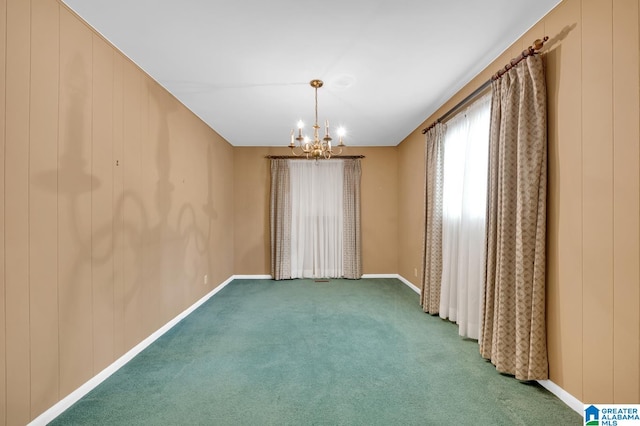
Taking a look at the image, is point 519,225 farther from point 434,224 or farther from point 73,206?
point 73,206

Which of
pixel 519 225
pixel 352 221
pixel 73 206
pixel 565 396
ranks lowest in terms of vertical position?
pixel 565 396

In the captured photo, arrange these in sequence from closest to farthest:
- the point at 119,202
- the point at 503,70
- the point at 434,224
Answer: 1. the point at 503,70
2. the point at 119,202
3. the point at 434,224

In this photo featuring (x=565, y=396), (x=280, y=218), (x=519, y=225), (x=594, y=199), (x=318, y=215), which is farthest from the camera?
(x=318, y=215)

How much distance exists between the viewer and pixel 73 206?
6.61 ft

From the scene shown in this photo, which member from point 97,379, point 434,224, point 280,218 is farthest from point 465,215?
point 97,379

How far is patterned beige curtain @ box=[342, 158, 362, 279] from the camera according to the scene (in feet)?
18.9

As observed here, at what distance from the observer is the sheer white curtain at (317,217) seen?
231 inches

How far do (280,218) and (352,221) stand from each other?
59.0 inches

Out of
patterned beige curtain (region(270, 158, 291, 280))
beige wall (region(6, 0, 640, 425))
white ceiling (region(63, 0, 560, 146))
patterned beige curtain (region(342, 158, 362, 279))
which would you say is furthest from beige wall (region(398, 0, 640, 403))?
patterned beige curtain (region(270, 158, 291, 280))

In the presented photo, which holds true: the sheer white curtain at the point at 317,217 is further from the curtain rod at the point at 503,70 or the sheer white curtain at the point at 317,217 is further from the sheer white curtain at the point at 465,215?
the curtain rod at the point at 503,70

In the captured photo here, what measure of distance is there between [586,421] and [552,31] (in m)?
2.64

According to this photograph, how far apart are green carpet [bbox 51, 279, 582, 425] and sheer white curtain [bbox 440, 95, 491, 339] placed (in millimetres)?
306

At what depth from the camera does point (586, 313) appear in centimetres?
180

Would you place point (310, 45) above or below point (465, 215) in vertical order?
above
